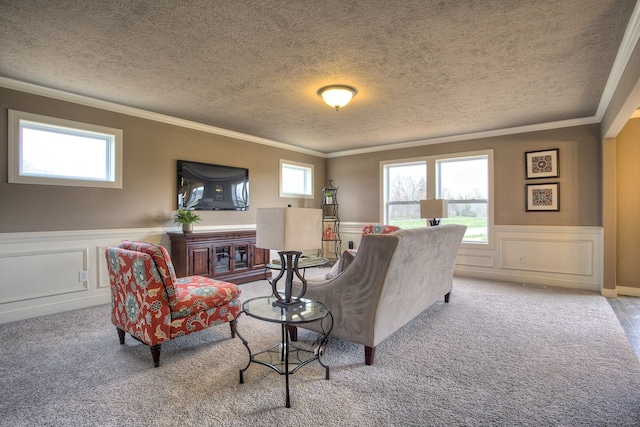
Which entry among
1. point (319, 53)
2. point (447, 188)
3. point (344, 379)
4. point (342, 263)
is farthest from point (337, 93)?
point (447, 188)

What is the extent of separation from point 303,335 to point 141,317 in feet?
4.22

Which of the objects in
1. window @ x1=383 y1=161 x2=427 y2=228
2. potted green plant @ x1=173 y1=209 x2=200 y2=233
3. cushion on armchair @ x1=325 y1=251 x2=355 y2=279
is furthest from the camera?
window @ x1=383 y1=161 x2=427 y2=228

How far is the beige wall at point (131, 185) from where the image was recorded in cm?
330

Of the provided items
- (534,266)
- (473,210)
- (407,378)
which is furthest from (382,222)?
(407,378)

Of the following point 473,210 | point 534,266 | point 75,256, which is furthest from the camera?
point 473,210

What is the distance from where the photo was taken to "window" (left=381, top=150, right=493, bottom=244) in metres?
5.37

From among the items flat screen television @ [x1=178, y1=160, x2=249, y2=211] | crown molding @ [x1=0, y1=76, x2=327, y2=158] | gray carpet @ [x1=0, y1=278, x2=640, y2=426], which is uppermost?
crown molding @ [x1=0, y1=76, x2=327, y2=158]

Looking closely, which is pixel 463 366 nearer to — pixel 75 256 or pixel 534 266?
pixel 534 266

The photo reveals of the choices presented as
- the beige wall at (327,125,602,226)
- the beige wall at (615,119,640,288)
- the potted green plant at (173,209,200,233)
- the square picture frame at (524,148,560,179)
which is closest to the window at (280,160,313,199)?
the beige wall at (327,125,602,226)

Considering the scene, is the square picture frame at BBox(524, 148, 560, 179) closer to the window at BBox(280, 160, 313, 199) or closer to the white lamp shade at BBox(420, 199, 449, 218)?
the white lamp shade at BBox(420, 199, 449, 218)

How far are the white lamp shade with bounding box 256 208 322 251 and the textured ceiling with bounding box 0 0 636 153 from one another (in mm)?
1337

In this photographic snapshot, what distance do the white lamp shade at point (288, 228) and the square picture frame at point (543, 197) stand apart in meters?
4.28

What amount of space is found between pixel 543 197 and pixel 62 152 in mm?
6316

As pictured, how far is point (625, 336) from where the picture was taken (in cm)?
281
